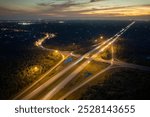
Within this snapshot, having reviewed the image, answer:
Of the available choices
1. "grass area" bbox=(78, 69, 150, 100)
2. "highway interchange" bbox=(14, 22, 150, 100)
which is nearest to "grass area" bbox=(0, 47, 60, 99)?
"highway interchange" bbox=(14, 22, 150, 100)

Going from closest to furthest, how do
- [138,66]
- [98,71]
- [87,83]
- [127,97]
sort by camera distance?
[127,97], [87,83], [98,71], [138,66]

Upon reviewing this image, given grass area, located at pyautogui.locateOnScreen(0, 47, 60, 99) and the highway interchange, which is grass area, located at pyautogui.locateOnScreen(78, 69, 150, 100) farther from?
grass area, located at pyautogui.locateOnScreen(0, 47, 60, 99)

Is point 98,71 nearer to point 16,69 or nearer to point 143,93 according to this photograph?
point 143,93

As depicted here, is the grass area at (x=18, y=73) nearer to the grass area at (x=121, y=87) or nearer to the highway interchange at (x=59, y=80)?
the highway interchange at (x=59, y=80)

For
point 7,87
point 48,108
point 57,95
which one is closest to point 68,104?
point 48,108

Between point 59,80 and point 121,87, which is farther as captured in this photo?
point 59,80

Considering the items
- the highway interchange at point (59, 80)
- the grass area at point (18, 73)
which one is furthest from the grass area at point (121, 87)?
the grass area at point (18, 73)

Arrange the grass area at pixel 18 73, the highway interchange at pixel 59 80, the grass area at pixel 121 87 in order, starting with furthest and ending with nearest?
the grass area at pixel 18 73 → the highway interchange at pixel 59 80 → the grass area at pixel 121 87

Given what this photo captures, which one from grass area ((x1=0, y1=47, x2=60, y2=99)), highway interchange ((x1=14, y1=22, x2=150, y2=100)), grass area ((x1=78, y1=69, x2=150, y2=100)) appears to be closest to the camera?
grass area ((x1=78, y1=69, x2=150, y2=100))

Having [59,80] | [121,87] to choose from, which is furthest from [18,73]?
[121,87]

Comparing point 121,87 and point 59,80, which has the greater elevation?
point 59,80

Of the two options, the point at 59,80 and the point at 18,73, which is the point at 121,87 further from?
the point at 18,73
